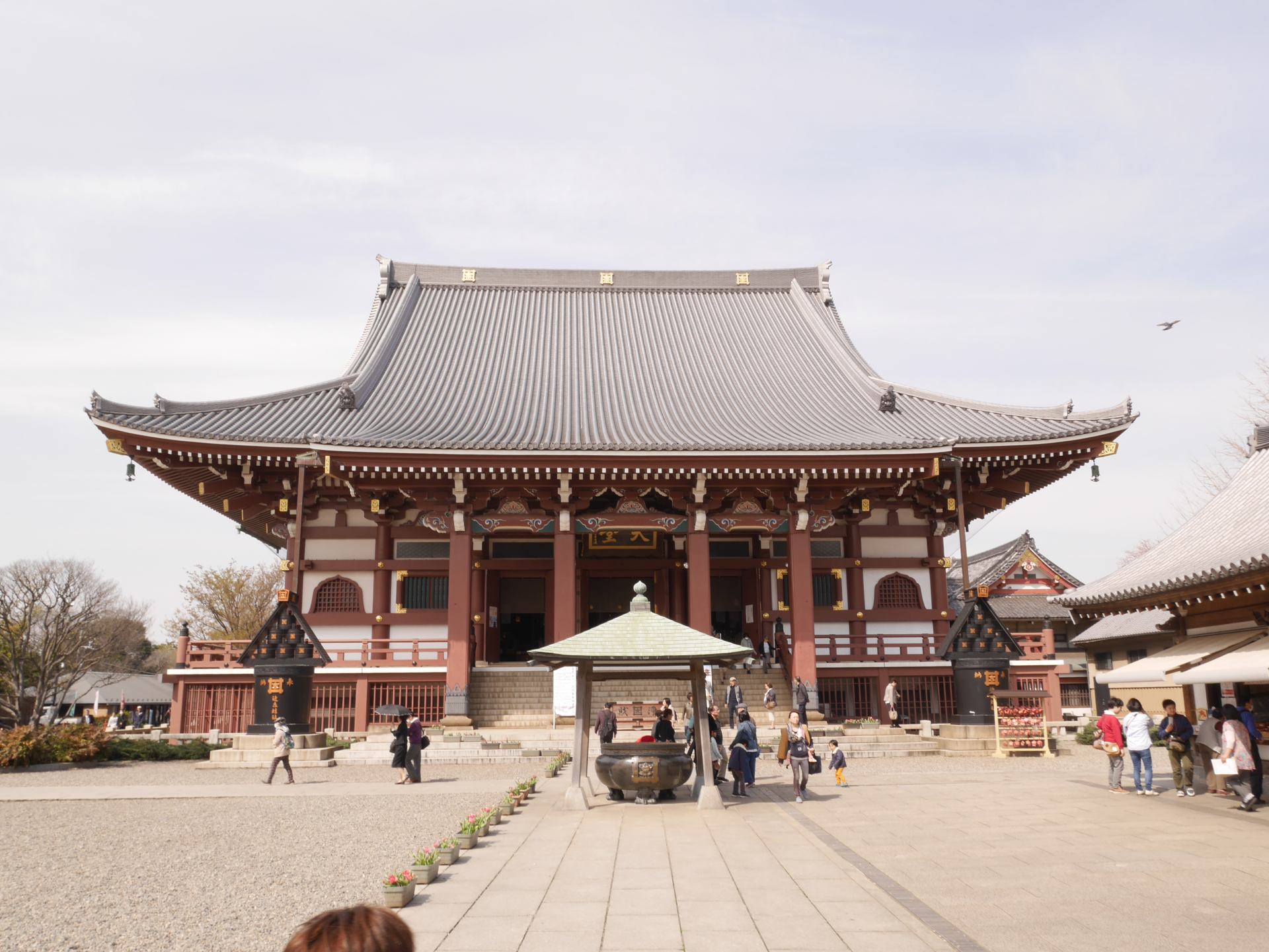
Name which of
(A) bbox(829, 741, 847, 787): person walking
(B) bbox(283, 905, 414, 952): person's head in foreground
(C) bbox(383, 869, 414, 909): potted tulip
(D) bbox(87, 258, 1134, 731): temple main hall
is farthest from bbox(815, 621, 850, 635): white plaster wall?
(B) bbox(283, 905, 414, 952): person's head in foreground

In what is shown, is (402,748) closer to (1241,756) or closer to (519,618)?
(1241,756)

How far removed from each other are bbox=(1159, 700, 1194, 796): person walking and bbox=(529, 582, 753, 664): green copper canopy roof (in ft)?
22.4

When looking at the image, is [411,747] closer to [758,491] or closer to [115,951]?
[115,951]

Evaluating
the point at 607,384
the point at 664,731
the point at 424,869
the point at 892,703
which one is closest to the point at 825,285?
the point at 607,384

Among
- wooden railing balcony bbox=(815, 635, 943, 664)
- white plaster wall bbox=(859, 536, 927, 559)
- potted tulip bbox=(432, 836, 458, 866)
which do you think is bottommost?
potted tulip bbox=(432, 836, 458, 866)

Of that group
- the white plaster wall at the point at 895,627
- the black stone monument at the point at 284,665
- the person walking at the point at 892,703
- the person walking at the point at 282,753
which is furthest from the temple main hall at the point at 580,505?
the person walking at the point at 282,753

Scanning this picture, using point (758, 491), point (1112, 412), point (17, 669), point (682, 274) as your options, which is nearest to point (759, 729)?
point (758, 491)

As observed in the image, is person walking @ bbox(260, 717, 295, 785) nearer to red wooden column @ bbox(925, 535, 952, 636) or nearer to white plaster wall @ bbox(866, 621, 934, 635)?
white plaster wall @ bbox(866, 621, 934, 635)

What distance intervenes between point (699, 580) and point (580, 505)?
3893mm

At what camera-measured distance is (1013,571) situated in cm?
4553

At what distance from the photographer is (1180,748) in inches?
578

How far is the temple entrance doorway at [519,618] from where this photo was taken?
31297mm

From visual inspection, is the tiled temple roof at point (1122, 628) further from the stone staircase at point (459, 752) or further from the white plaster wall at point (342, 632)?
the white plaster wall at point (342, 632)

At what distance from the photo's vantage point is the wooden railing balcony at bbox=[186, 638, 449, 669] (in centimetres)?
2459
